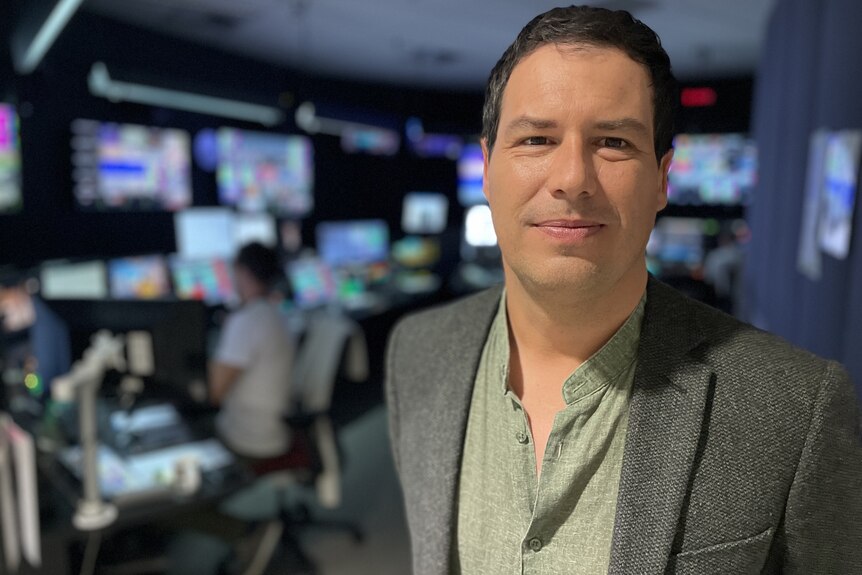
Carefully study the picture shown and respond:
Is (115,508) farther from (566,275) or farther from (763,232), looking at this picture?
(763,232)

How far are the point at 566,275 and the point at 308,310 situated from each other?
417 cm

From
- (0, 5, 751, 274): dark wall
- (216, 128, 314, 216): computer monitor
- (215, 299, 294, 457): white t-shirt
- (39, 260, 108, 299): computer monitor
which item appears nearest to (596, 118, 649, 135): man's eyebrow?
(0, 5, 751, 274): dark wall

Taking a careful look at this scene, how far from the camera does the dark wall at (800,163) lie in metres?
1.70

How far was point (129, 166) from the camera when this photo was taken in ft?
13.2

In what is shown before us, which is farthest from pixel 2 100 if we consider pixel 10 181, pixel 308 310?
pixel 308 310

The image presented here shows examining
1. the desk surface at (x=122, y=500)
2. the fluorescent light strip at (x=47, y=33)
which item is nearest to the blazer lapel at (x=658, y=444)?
the desk surface at (x=122, y=500)

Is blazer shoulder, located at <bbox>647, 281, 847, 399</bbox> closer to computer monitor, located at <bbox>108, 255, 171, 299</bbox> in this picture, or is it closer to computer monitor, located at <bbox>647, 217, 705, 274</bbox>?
computer monitor, located at <bbox>108, 255, 171, 299</bbox>

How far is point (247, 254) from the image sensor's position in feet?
9.32

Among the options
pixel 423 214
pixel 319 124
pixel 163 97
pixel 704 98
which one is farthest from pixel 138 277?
pixel 704 98

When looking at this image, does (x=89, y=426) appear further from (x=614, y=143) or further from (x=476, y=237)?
(x=476, y=237)

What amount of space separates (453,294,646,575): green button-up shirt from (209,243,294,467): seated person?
2.05m

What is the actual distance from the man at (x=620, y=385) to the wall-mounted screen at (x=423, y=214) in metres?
6.15

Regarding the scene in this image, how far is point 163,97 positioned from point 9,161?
0.86 m

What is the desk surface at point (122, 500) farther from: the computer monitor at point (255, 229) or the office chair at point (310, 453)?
the computer monitor at point (255, 229)
